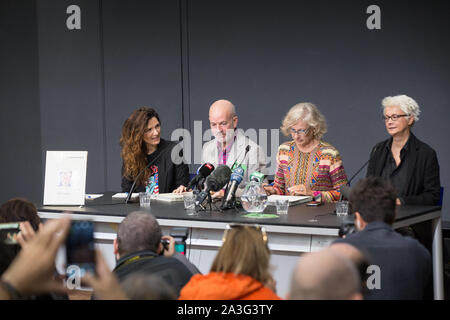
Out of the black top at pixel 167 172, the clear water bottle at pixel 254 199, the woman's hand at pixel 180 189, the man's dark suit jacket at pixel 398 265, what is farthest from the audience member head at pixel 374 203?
the black top at pixel 167 172

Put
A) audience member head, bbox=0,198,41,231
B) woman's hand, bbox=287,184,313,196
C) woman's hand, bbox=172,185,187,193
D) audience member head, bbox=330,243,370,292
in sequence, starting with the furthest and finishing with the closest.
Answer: woman's hand, bbox=172,185,187,193 → woman's hand, bbox=287,184,313,196 → audience member head, bbox=0,198,41,231 → audience member head, bbox=330,243,370,292

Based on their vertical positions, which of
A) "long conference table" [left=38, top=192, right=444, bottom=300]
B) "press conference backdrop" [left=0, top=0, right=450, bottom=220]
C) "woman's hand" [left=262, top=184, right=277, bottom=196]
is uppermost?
"press conference backdrop" [left=0, top=0, right=450, bottom=220]

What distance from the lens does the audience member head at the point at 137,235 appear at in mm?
2363

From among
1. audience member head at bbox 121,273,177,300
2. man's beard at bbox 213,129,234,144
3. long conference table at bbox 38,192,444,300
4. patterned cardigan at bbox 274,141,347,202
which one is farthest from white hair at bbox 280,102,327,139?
audience member head at bbox 121,273,177,300

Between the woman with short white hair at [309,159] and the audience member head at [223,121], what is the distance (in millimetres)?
415

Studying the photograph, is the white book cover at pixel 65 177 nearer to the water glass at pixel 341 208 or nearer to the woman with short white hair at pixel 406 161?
the water glass at pixel 341 208

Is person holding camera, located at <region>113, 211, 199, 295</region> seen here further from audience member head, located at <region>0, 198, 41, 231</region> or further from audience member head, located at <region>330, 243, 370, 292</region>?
audience member head, located at <region>330, 243, 370, 292</region>

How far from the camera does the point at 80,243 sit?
1574mm

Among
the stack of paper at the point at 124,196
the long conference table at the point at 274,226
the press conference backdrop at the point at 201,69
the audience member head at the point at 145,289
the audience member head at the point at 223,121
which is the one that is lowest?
the long conference table at the point at 274,226

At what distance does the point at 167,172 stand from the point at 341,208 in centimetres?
152

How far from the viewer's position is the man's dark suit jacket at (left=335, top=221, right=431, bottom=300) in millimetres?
2297

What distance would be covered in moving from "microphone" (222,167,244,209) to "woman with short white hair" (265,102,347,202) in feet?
1.77
